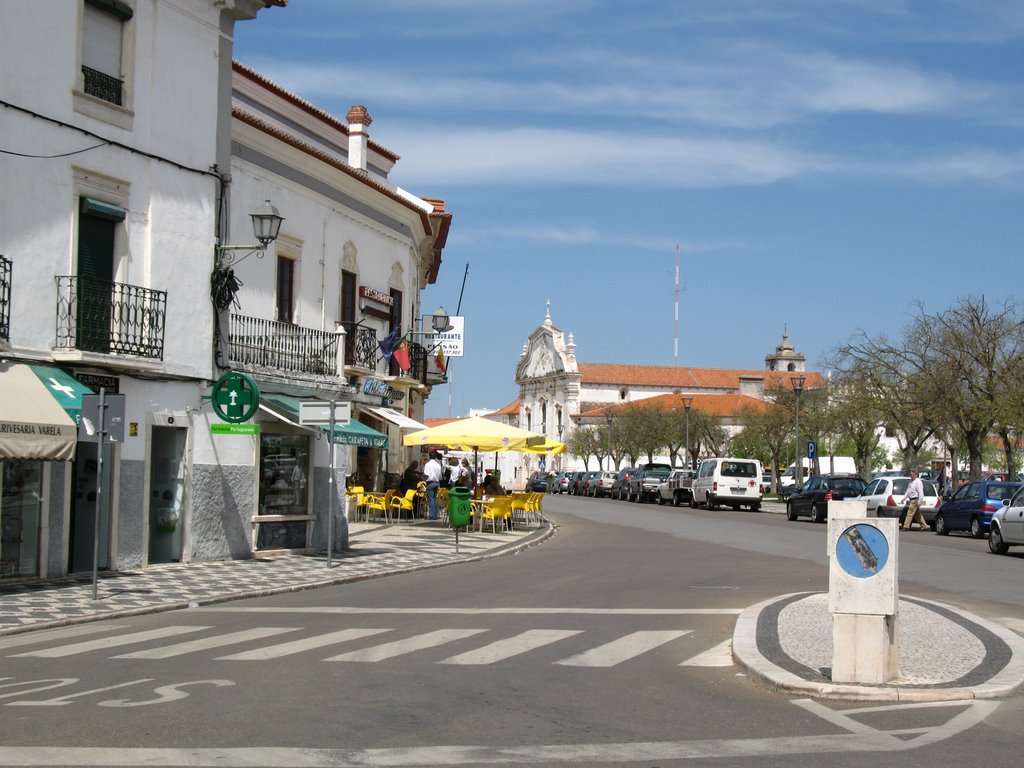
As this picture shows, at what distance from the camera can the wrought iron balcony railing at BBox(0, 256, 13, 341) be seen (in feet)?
52.5

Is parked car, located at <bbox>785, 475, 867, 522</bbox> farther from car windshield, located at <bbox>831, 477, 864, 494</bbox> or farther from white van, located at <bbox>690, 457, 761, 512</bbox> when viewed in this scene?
white van, located at <bbox>690, 457, 761, 512</bbox>

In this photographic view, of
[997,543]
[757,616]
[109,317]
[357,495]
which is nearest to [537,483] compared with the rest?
[357,495]

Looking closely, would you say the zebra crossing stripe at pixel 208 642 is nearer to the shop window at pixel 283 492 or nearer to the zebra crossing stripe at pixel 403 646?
the zebra crossing stripe at pixel 403 646

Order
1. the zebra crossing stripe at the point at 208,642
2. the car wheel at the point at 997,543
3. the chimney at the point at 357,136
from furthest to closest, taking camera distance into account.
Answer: the chimney at the point at 357,136, the car wheel at the point at 997,543, the zebra crossing stripe at the point at 208,642

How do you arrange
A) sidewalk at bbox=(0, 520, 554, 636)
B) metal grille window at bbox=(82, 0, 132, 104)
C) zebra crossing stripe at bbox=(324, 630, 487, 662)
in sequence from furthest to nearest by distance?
metal grille window at bbox=(82, 0, 132, 104) → sidewalk at bbox=(0, 520, 554, 636) → zebra crossing stripe at bbox=(324, 630, 487, 662)

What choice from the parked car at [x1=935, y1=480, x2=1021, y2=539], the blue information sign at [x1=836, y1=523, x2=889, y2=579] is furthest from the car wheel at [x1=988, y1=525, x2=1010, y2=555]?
the blue information sign at [x1=836, y1=523, x2=889, y2=579]

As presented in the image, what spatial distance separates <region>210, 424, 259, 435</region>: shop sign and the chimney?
1762 centimetres

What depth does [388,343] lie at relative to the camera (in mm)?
32062

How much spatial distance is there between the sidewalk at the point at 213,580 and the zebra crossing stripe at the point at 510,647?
5027 millimetres

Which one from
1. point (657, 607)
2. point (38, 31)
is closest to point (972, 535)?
point (657, 607)

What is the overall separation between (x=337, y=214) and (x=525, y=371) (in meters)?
Answer: 121

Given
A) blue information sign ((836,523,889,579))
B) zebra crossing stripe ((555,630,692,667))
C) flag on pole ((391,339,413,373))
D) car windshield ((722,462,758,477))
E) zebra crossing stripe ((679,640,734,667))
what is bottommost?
zebra crossing stripe ((555,630,692,667))

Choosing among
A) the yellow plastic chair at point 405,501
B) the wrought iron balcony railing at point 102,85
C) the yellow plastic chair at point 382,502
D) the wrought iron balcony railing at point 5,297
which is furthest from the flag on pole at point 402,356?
the wrought iron balcony railing at point 5,297

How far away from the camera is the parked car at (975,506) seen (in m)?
31.8
